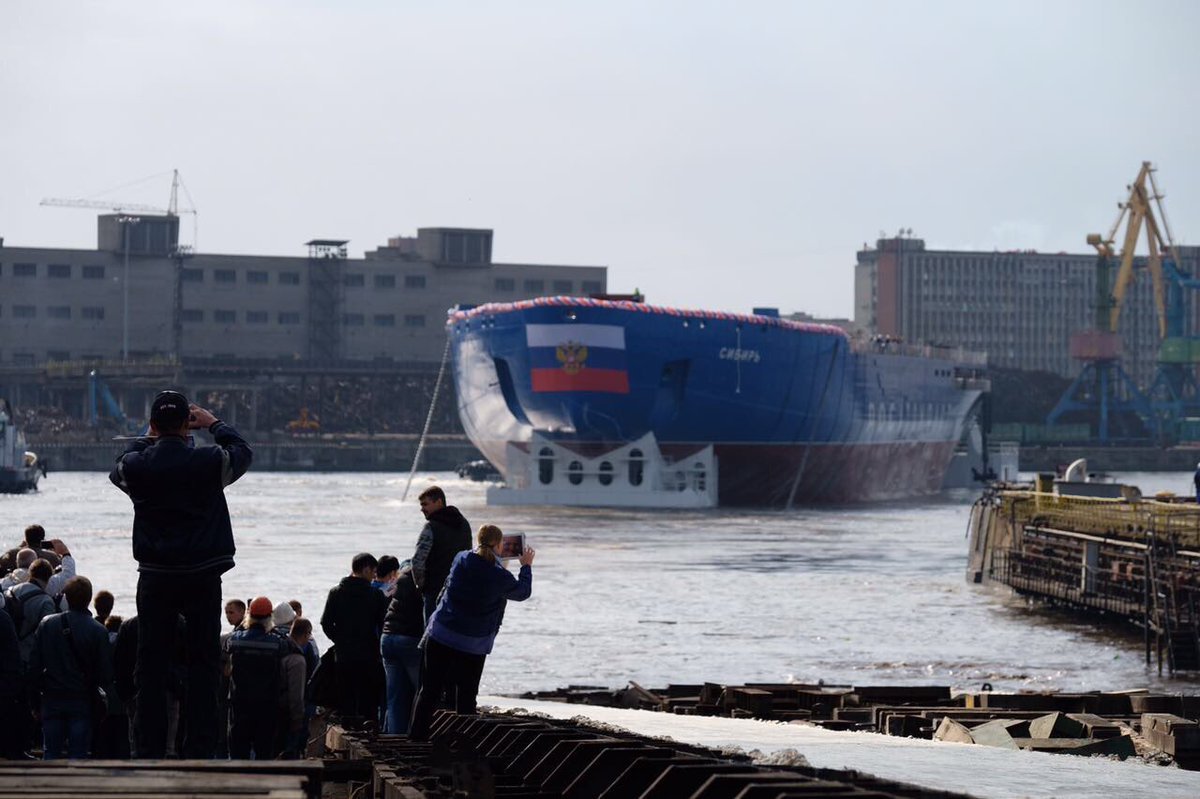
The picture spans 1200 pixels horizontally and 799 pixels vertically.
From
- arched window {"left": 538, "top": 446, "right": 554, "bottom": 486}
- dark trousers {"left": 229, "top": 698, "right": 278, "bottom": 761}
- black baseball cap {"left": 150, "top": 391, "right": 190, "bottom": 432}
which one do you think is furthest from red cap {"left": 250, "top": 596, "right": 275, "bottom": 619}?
arched window {"left": 538, "top": 446, "right": 554, "bottom": 486}

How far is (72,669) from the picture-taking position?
38.5ft

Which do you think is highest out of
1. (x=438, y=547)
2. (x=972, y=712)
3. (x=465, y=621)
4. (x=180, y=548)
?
(x=180, y=548)

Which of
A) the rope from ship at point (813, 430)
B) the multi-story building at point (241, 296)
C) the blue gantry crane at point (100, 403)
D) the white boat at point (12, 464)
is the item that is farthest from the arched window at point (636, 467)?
the multi-story building at point (241, 296)

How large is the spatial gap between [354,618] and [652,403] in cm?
5867

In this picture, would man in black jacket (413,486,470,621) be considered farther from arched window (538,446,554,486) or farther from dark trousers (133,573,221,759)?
arched window (538,446,554,486)

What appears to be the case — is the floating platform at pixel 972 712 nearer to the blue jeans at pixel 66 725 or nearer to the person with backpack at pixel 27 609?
the blue jeans at pixel 66 725

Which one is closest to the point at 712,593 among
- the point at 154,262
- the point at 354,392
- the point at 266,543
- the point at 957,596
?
the point at 957,596

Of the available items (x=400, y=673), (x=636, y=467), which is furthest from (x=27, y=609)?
(x=636, y=467)

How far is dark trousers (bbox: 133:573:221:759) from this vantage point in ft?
31.4

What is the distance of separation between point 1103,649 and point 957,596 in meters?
10.4

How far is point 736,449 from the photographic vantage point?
7619 cm

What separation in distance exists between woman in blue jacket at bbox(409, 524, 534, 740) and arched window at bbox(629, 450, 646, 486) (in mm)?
60897

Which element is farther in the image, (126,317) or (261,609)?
(126,317)

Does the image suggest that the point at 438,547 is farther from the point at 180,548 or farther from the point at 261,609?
the point at 180,548
